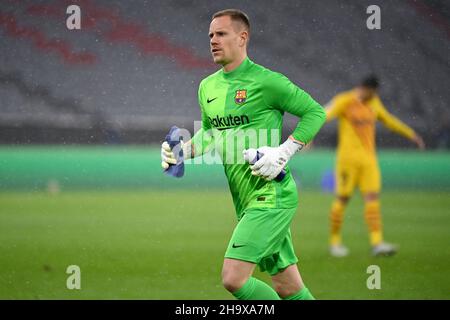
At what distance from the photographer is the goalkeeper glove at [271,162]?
3.65 metres

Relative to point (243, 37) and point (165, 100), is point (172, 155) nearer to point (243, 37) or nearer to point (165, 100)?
point (243, 37)

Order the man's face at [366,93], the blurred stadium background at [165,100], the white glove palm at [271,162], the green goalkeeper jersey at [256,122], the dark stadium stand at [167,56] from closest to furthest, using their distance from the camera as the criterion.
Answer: the white glove palm at [271,162] → the green goalkeeper jersey at [256,122] → the man's face at [366,93] → the blurred stadium background at [165,100] → the dark stadium stand at [167,56]

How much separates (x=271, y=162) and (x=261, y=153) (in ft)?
0.21

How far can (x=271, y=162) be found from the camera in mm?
3662

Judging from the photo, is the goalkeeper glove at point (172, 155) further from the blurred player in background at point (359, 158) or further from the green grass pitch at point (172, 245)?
the blurred player in background at point (359, 158)

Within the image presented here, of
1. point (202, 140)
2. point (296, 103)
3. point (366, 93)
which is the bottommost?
point (202, 140)

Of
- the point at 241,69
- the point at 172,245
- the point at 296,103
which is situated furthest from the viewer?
the point at 172,245

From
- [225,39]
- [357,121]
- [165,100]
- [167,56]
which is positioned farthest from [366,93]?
[165,100]

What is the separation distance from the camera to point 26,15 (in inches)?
498

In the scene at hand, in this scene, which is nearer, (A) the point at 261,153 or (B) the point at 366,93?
(A) the point at 261,153

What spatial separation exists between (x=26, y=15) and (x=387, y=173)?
7.33 m

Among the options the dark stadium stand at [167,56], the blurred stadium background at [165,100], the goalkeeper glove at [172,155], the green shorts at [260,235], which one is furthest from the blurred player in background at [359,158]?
the dark stadium stand at [167,56]

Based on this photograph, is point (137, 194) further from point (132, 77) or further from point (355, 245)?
point (355, 245)
